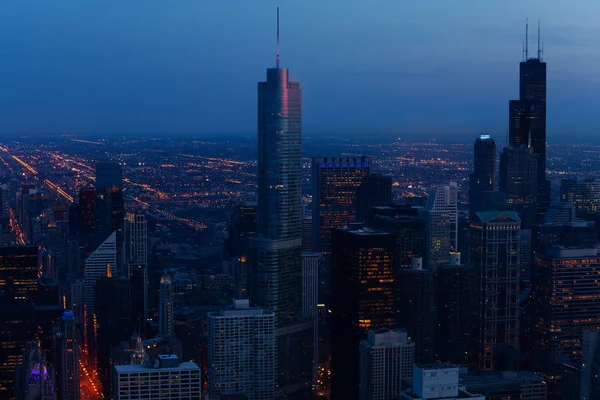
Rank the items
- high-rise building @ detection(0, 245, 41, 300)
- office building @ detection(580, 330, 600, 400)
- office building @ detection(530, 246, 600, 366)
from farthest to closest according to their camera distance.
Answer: high-rise building @ detection(0, 245, 41, 300)
office building @ detection(530, 246, 600, 366)
office building @ detection(580, 330, 600, 400)

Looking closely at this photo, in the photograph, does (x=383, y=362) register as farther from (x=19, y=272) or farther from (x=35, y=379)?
(x=19, y=272)

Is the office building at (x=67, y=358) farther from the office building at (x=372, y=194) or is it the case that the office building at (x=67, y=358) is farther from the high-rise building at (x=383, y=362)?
the office building at (x=372, y=194)

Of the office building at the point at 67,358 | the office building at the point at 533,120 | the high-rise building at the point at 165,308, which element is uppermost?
the office building at the point at 533,120

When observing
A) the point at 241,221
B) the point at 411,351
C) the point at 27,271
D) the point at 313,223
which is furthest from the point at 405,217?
the point at 27,271

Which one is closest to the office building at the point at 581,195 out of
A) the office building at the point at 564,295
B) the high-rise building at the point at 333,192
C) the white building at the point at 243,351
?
the office building at the point at 564,295

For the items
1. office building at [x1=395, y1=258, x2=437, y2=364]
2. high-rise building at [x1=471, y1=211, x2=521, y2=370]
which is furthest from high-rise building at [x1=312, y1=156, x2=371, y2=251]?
high-rise building at [x1=471, y1=211, x2=521, y2=370]

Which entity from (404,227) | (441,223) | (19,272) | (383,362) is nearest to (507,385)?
(383,362)

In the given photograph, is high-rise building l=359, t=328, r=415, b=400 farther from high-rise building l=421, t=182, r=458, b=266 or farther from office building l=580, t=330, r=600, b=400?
high-rise building l=421, t=182, r=458, b=266
